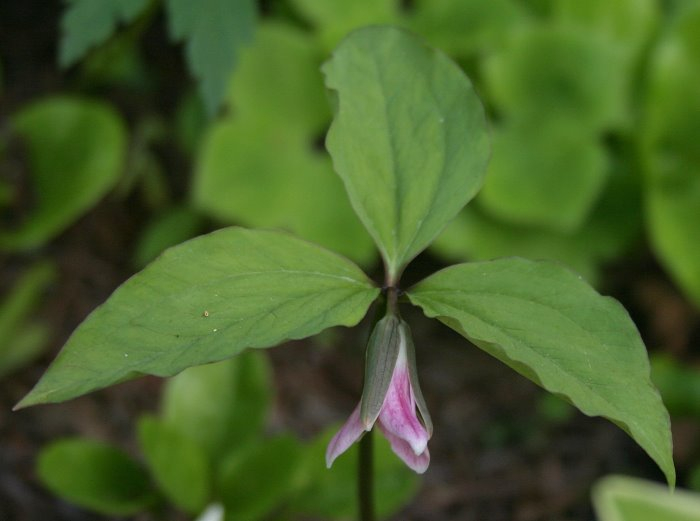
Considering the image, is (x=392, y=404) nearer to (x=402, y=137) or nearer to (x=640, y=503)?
(x=402, y=137)

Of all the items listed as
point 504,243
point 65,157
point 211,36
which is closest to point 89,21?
point 211,36

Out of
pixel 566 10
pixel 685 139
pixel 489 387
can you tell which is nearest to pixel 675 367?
pixel 489 387

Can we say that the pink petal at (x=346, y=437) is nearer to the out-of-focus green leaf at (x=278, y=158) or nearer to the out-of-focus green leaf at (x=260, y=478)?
the out-of-focus green leaf at (x=260, y=478)

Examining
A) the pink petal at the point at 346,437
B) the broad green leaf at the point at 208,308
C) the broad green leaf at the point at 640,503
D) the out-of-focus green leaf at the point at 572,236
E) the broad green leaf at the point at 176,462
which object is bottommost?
the out-of-focus green leaf at the point at 572,236

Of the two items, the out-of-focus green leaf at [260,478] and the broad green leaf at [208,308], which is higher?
the broad green leaf at [208,308]

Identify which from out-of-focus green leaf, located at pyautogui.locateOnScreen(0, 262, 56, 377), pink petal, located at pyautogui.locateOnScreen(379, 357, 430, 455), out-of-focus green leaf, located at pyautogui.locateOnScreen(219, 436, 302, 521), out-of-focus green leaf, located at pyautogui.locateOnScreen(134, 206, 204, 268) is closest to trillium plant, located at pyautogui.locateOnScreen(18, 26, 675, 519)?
pink petal, located at pyautogui.locateOnScreen(379, 357, 430, 455)

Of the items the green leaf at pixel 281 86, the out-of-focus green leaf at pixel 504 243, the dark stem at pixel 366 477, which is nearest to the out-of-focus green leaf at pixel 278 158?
the green leaf at pixel 281 86
